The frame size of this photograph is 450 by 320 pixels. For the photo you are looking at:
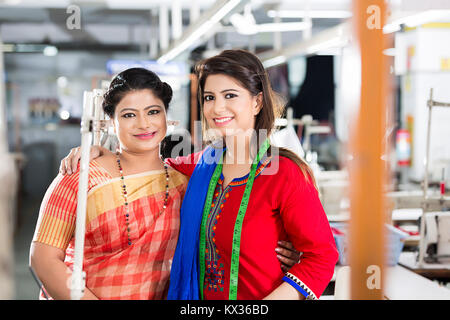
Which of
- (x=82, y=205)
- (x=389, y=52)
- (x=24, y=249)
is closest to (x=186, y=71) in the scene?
(x=24, y=249)

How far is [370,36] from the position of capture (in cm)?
82

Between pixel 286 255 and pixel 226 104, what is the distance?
46 centimetres

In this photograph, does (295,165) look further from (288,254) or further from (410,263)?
(410,263)

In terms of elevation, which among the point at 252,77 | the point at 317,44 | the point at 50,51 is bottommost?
the point at 252,77

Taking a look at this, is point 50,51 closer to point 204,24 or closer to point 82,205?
point 204,24

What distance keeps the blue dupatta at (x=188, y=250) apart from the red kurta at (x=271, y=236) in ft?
0.11

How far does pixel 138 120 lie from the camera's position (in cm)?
135

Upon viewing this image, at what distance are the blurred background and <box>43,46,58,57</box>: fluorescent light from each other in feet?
0.06

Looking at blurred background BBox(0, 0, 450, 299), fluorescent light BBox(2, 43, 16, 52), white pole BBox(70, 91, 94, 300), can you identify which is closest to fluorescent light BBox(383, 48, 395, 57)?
white pole BBox(70, 91, 94, 300)

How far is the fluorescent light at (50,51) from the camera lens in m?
8.28

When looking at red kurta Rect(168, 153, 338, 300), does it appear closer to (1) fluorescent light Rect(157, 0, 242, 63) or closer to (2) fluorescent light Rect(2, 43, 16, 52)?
(1) fluorescent light Rect(157, 0, 242, 63)

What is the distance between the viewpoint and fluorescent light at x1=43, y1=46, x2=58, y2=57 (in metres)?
8.28
